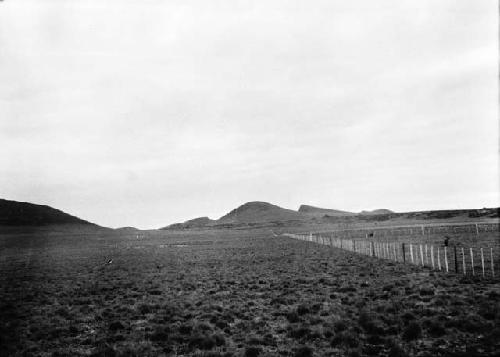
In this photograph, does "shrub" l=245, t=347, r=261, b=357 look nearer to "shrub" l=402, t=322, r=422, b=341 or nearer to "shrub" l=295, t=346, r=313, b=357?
"shrub" l=295, t=346, r=313, b=357

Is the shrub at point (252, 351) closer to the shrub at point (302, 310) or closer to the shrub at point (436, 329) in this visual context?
the shrub at point (302, 310)

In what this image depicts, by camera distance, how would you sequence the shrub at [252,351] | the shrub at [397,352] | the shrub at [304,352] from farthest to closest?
1. the shrub at [252,351]
2. the shrub at [304,352]
3. the shrub at [397,352]

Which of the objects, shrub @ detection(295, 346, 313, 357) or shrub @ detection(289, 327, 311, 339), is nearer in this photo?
shrub @ detection(295, 346, 313, 357)

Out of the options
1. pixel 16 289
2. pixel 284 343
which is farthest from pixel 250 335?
pixel 16 289

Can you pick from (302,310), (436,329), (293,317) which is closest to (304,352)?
(293,317)

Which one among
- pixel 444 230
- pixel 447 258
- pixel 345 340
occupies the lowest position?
pixel 444 230

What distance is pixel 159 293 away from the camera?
2050 centimetres

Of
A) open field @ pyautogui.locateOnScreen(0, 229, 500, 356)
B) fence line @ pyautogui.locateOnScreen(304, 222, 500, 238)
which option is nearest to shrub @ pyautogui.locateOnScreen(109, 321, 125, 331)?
open field @ pyautogui.locateOnScreen(0, 229, 500, 356)

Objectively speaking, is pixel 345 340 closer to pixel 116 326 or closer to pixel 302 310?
pixel 302 310

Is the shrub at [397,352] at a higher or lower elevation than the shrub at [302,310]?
higher

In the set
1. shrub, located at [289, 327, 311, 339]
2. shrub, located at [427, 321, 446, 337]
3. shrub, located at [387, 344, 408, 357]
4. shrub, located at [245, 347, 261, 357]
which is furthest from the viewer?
shrub, located at [289, 327, 311, 339]

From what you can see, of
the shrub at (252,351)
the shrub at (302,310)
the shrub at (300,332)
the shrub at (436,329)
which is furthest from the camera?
the shrub at (302,310)

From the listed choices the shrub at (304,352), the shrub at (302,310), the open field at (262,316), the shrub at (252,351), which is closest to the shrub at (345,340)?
the open field at (262,316)

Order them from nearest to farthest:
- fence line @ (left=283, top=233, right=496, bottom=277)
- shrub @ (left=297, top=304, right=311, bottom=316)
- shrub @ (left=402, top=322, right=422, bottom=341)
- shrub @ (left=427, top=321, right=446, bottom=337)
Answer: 1. shrub @ (left=402, top=322, right=422, bottom=341)
2. shrub @ (left=427, top=321, right=446, bottom=337)
3. shrub @ (left=297, top=304, right=311, bottom=316)
4. fence line @ (left=283, top=233, right=496, bottom=277)
